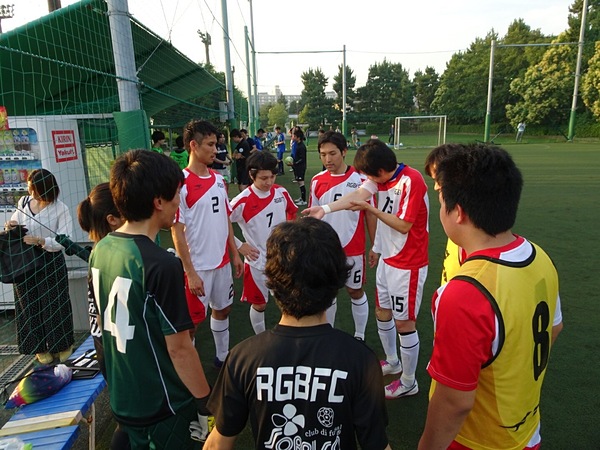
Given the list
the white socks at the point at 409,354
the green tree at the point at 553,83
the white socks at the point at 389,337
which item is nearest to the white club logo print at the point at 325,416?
the white socks at the point at 409,354

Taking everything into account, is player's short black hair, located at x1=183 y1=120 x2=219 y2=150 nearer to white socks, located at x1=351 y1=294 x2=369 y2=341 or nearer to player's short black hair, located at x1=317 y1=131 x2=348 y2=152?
player's short black hair, located at x1=317 y1=131 x2=348 y2=152

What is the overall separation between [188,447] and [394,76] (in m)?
65.1

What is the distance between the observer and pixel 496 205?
1.34 meters

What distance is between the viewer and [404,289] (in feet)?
9.93

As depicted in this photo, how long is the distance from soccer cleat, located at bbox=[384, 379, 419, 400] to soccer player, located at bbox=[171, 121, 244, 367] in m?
1.50

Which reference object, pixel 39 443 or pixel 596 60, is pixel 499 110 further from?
pixel 39 443

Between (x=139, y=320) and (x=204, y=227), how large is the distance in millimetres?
1745

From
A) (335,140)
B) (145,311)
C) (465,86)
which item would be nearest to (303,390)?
(145,311)

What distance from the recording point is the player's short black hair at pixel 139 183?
1.66 meters

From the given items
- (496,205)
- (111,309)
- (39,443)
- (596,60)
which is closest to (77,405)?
(39,443)

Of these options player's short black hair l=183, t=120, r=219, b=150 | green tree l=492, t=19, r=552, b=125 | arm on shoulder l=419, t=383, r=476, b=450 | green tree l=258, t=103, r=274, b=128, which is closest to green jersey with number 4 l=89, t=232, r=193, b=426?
arm on shoulder l=419, t=383, r=476, b=450

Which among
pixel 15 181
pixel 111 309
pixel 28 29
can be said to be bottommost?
pixel 111 309

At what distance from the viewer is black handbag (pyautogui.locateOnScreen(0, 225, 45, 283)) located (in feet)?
11.7

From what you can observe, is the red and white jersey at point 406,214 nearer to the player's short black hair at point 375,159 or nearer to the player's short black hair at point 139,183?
the player's short black hair at point 375,159
